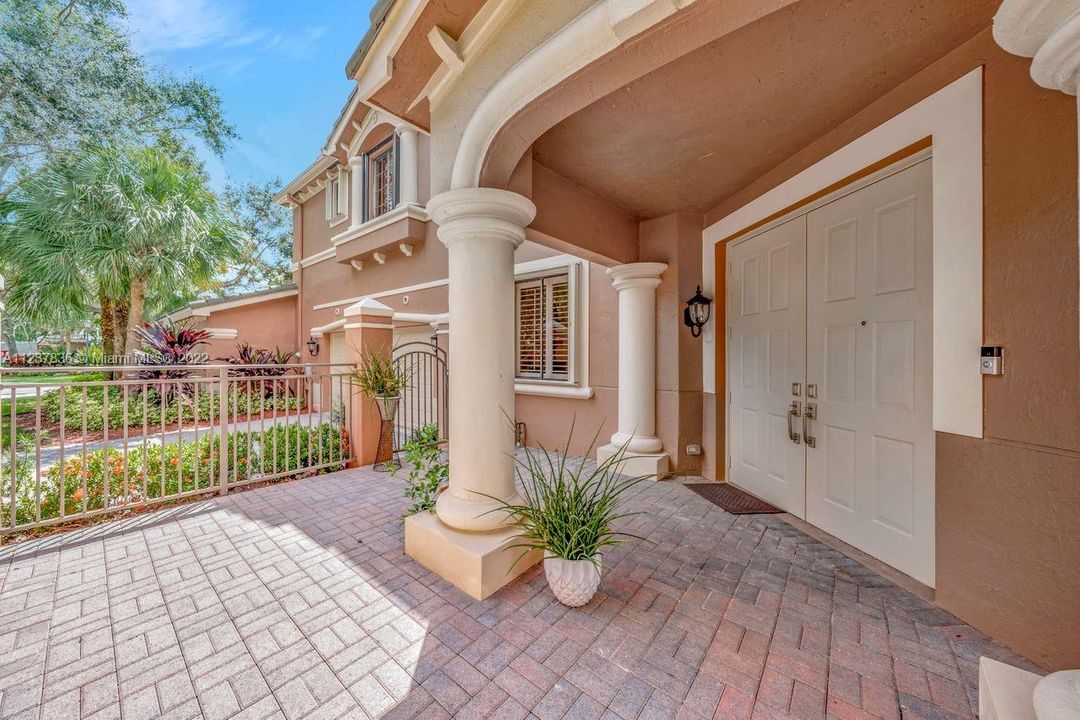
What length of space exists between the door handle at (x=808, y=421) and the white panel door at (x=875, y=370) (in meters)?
0.02

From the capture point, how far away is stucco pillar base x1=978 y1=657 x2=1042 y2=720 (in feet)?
3.81

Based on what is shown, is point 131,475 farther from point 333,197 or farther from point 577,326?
point 333,197

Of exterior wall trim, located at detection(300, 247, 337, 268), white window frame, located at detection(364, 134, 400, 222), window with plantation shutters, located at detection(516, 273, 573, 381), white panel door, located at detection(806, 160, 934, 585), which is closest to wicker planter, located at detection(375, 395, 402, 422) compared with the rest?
window with plantation shutters, located at detection(516, 273, 573, 381)

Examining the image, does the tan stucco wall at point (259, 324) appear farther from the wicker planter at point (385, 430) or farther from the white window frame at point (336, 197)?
the wicker planter at point (385, 430)

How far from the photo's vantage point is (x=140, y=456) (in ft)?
12.4

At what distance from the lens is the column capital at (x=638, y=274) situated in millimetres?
4250

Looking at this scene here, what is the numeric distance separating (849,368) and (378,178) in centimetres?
851

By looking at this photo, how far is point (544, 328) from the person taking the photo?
5738mm

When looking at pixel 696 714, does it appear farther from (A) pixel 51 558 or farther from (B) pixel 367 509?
(A) pixel 51 558

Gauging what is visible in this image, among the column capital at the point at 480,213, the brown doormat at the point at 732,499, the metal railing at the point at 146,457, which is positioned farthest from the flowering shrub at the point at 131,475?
the brown doormat at the point at 732,499

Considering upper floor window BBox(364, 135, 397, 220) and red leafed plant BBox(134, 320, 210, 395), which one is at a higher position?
upper floor window BBox(364, 135, 397, 220)

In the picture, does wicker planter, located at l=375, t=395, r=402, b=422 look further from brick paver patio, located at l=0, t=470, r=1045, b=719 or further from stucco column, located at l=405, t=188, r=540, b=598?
stucco column, located at l=405, t=188, r=540, b=598

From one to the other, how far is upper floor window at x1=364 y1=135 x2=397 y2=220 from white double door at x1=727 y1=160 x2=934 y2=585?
6762 mm

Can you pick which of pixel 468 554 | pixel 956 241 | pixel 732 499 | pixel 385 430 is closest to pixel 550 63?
pixel 956 241
